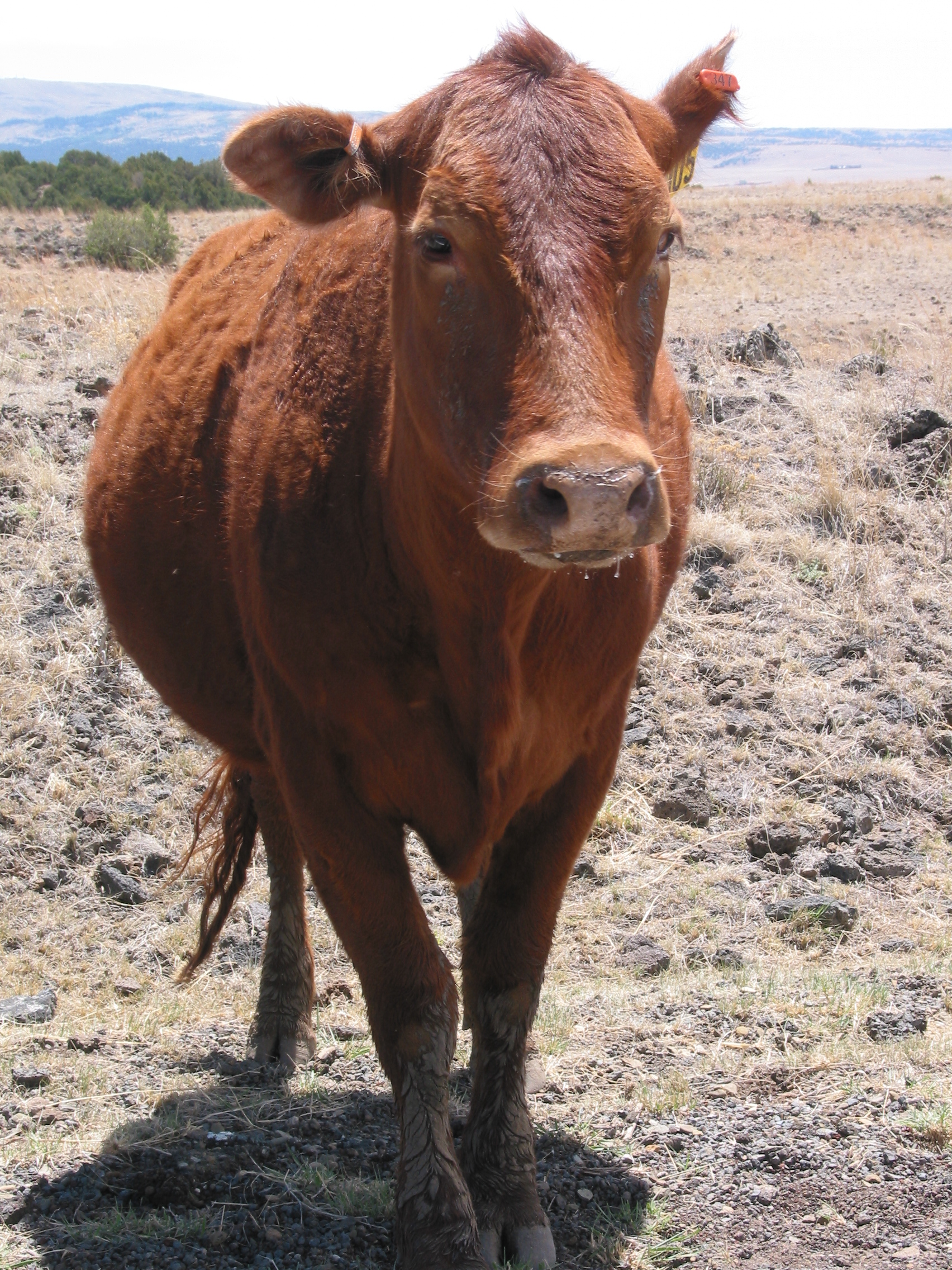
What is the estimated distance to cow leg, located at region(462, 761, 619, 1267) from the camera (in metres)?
3.38

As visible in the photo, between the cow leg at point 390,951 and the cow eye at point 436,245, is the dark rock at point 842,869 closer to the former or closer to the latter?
the cow leg at point 390,951

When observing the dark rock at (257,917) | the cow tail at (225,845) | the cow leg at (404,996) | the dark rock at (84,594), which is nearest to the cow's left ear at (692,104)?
the cow leg at (404,996)

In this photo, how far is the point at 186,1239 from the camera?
10.2 ft

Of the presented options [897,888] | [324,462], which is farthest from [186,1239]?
[897,888]

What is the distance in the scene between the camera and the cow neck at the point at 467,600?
300cm

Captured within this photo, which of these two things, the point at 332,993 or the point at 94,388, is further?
the point at 94,388

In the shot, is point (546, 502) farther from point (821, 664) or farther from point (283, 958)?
point (821, 664)

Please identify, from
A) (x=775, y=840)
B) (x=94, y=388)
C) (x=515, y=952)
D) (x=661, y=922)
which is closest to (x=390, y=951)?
(x=515, y=952)

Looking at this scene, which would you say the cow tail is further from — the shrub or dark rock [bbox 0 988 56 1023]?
the shrub

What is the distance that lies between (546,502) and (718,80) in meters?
1.76

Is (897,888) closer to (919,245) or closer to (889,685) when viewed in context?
(889,685)

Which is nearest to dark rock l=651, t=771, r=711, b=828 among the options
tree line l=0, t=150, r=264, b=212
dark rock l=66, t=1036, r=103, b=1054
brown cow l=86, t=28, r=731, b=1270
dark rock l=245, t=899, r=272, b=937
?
dark rock l=245, t=899, r=272, b=937

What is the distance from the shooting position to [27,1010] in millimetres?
4754

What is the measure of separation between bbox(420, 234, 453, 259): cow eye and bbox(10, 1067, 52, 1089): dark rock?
119 inches
